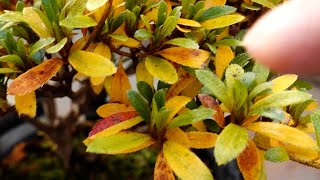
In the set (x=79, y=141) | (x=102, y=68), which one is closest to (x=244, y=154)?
(x=102, y=68)

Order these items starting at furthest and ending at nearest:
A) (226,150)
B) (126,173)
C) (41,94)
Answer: (126,173) < (41,94) < (226,150)

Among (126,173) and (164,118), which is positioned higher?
(164,118)

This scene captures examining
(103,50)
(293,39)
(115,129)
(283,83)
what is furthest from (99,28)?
(293,39)

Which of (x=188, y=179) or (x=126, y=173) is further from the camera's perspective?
(x=126, y=173)

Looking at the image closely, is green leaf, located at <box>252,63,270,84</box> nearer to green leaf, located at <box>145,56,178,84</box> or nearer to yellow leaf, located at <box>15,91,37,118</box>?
green leaf, located at <box>145,56,178,84</box>

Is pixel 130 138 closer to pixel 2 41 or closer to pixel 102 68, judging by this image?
pixel 102 68
